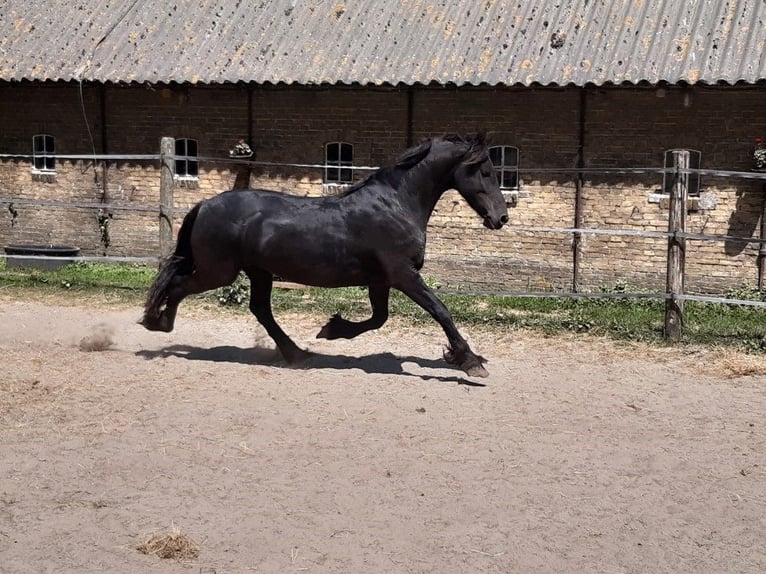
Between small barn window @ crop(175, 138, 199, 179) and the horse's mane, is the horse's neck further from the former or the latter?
small barn window @ crop(175, 138, 199, 179)

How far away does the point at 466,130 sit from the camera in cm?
1323

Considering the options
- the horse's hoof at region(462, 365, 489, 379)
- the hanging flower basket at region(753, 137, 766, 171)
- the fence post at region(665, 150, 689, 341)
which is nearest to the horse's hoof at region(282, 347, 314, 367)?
the horse's hoof at region(462, 365, 489, 379)

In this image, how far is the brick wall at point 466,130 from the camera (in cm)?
1213

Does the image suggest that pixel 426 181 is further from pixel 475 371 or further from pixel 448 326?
pixel 475 371

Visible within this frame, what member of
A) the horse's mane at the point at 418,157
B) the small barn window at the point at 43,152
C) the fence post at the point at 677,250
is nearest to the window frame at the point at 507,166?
the fence post at the point at 677,250

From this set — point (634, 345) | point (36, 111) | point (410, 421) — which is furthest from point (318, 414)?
point (36, 111)

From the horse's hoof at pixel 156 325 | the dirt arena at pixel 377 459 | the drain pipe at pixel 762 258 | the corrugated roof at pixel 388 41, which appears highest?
the corrugated roof at pixel 388 41

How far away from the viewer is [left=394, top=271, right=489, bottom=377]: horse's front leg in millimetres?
7527

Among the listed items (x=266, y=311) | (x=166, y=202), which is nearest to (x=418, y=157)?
(x=266, y=311)

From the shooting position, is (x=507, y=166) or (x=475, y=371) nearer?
(x=475, y=371)

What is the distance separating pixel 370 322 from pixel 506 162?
598cm

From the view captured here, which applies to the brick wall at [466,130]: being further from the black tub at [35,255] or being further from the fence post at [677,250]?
the fence post at [677,250]

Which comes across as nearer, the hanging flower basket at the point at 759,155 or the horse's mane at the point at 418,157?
the horse's mane at the point at 418,157

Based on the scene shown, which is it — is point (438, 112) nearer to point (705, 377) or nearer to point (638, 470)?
point (705, 377)
